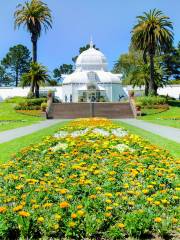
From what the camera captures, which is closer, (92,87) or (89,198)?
(89,198)

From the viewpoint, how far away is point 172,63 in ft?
297

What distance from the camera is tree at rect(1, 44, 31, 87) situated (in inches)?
3885

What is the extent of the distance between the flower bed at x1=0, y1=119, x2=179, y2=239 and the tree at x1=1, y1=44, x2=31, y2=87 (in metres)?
91.6

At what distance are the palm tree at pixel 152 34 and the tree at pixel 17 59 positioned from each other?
167 ft

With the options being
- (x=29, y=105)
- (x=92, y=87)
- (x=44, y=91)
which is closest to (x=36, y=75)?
(x=29, y=105)

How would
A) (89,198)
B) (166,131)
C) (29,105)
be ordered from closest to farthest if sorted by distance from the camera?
(89,198) → (166,131) → (29,105)

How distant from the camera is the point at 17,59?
98.8 meters

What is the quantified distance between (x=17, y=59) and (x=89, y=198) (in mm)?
A: 95763

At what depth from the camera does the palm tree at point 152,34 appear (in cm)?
5106

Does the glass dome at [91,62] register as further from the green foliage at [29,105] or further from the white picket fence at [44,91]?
the green foliage at [29,105]

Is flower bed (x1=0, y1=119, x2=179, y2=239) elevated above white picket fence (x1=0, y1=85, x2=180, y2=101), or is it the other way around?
white picket fence (x1=0, y1=85, x2=180, y2=101)

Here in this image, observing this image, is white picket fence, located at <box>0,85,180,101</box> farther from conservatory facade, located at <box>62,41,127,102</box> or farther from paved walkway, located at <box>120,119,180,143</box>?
paved walkway, located at <box>120,119,180,143</box>

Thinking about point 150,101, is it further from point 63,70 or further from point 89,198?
point 63,70

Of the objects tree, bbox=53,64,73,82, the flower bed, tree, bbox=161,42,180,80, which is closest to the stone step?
the flower bed
